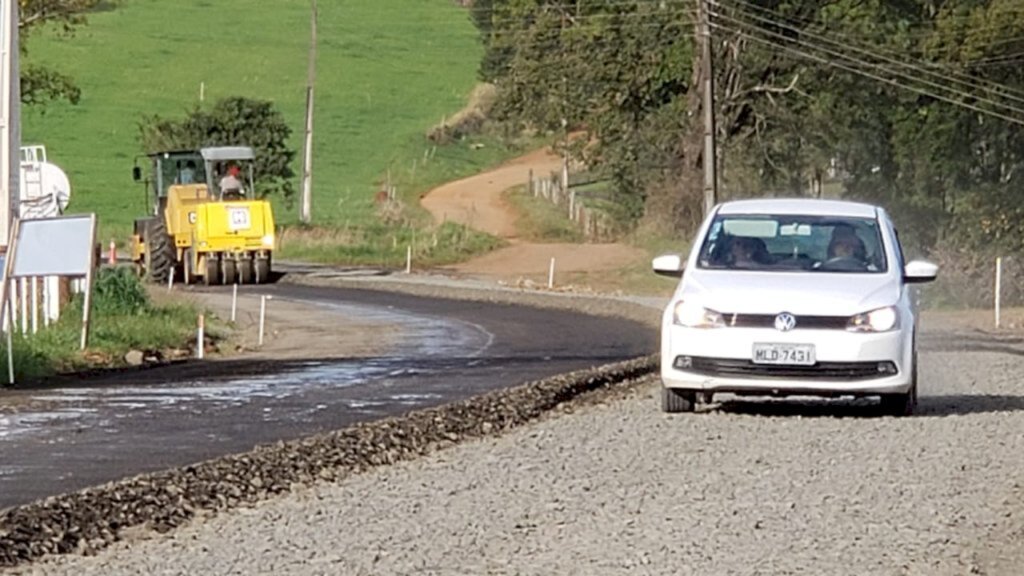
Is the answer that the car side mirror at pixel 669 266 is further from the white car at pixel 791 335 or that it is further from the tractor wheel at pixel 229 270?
the tractor wheel at pixel 229 270

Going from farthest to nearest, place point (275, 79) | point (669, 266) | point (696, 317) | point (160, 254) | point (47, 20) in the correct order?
point (275, 79) < point (47, 20) < point (160, 254) < point (669, 266) < point (696, 317)

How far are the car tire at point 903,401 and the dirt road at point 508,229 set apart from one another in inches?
1492

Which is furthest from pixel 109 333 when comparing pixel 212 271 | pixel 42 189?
pixel 212 271

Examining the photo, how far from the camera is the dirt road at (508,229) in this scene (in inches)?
2318

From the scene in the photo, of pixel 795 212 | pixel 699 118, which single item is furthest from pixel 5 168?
pixel 699 118

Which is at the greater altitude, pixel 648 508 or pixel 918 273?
pixel 918 273

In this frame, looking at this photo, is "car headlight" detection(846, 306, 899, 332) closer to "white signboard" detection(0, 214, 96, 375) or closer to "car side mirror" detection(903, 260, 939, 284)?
"car side mirror" detection(903, 260, 939, 284)

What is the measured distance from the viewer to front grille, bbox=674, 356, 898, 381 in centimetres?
1680

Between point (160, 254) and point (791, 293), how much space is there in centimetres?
3619

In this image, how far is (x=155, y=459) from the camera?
15.0m

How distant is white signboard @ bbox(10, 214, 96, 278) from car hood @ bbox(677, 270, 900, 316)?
8.60 metres

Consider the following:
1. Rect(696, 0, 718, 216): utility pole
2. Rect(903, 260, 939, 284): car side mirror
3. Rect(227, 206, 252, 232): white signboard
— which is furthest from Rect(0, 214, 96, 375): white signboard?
Rect(696, 0, 718, 216): utility pole

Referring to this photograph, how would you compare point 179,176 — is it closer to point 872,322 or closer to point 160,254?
point 160,254

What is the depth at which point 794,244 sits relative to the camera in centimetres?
1814
